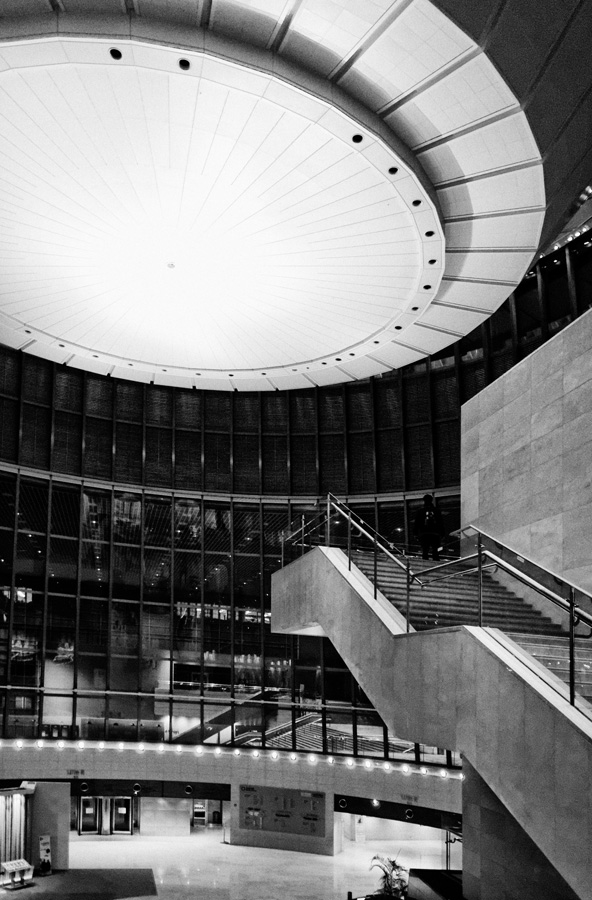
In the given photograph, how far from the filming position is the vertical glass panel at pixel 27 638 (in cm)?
2361

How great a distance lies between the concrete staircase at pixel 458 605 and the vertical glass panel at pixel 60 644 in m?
13.9

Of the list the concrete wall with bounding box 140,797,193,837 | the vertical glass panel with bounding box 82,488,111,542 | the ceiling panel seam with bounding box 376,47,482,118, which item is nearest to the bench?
the concrete wall with bounding box 140,797,193,837

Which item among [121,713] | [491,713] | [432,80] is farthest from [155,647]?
[432,80]

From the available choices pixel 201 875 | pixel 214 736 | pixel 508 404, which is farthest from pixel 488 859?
pixel 214 736

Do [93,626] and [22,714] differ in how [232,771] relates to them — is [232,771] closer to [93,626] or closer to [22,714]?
[93,626]

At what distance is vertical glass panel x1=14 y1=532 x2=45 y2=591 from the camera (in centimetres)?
2403

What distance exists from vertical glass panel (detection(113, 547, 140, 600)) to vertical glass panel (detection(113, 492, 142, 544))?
1.14 ft

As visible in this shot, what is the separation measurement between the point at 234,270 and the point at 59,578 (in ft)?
42.8

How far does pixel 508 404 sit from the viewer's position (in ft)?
56.3

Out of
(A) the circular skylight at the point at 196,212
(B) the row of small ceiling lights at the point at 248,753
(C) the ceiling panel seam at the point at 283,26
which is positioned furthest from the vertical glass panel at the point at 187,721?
(C) the ceiling panel seam at the point at 283,26

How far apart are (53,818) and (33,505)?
343 inches

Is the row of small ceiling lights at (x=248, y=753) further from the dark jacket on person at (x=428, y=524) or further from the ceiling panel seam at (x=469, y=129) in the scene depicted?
the ceiling panel seam at (x=469, y=129)

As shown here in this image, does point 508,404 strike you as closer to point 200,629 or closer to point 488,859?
point 488,859

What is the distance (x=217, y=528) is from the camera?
2691 centimetres
